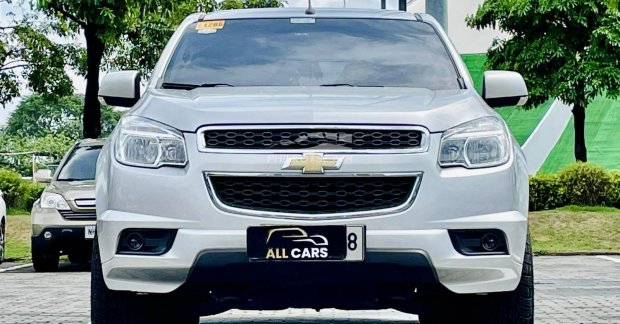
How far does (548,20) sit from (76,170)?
17771mm

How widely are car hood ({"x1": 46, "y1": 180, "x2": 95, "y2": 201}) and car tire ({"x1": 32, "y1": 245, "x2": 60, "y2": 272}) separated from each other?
2.59ft

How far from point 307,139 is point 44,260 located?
1083cm

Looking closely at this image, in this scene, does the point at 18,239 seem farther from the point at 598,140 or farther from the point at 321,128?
the point at 598,140

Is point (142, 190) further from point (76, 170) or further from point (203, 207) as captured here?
point (76, 170)

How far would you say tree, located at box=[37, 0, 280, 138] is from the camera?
21188mm

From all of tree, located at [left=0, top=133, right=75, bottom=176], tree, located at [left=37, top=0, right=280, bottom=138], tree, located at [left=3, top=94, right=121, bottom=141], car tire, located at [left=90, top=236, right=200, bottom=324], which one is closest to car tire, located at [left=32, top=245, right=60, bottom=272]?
tree, located at [left=37, top=0, right=280, bottom=138]

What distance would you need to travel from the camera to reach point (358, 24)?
720 cm

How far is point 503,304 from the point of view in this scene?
605 centimetres

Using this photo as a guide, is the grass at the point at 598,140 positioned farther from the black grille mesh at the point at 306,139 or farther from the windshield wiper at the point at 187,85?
the black grille mesh at the point at 306,139

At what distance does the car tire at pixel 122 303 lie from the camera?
235 inches

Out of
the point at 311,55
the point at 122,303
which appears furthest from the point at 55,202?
the point at 122,303

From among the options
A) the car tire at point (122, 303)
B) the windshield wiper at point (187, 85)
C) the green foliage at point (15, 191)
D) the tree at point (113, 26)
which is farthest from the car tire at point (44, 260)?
the green foliage at point (15, 191)

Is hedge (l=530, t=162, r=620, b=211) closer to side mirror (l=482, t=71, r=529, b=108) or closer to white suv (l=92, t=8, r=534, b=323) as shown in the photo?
side mirror (l=482, t=71, r=529, b=108)

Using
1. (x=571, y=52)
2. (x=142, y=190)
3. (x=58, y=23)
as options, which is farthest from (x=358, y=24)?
(x=571, y=52)
